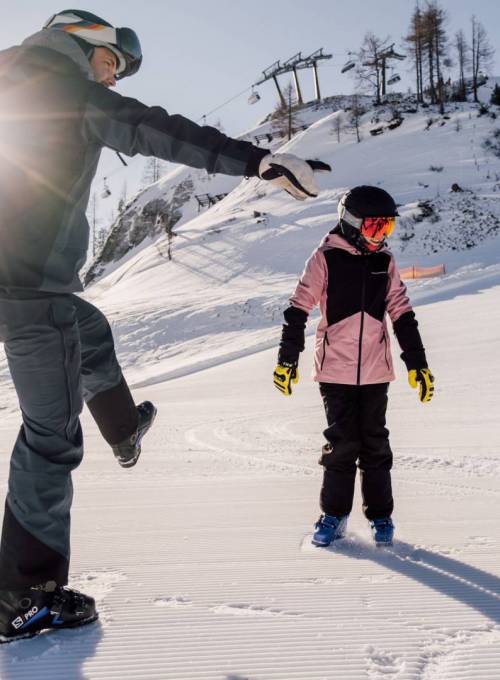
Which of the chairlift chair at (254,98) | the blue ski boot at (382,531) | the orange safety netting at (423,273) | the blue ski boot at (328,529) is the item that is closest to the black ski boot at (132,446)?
the blue ski boot at (328,529)

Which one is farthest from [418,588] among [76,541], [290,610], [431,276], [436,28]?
[436,28]

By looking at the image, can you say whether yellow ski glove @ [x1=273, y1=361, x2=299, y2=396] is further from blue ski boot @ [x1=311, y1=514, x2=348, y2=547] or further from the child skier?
blue ski boot @ [x1=311, y1=514, x2=348, y2=547]

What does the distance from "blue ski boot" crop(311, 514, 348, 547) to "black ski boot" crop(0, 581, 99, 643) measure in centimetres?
114

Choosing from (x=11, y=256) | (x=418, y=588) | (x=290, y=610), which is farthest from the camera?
(x=418, y=588)

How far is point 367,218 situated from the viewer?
2.91 metres

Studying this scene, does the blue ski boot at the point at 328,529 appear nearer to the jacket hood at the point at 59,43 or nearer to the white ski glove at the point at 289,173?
the white ski glove at the point at 289,173

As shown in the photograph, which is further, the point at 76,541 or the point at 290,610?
the point at 76,541

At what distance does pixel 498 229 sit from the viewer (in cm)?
2525

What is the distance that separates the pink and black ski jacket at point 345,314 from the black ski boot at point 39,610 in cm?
151

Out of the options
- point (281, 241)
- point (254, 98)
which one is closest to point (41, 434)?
point (281, 241)

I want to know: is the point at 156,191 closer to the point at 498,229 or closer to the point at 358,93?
the point at 358,93

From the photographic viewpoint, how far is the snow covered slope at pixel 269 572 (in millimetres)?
1641

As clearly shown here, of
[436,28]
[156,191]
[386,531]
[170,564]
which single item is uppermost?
[436,28]

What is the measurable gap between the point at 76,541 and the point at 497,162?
34.1m
